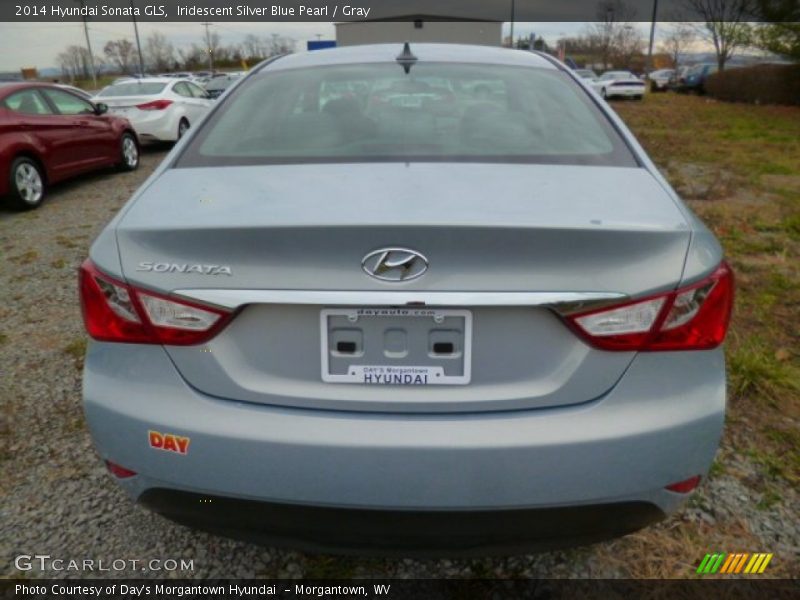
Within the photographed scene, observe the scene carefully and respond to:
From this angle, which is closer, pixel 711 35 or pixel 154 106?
pixel 154 106

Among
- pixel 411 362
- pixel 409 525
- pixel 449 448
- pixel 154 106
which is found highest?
pixel 411 362

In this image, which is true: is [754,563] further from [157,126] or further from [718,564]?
[157,126]

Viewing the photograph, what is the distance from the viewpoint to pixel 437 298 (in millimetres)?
1389

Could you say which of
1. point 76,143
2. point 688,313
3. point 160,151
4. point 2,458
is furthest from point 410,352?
point 160,151

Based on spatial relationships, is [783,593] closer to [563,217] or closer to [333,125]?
[563,217]

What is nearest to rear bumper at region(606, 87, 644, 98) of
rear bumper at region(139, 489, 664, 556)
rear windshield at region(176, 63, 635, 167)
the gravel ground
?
rear windshield at region(176, 63, 635, 167)

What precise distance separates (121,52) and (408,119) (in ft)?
224

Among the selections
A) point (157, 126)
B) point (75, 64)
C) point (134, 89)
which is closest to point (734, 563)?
point (157, 126)

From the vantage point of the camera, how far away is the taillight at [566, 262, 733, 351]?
143 centimetres

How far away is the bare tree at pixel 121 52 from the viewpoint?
60094 millimetres

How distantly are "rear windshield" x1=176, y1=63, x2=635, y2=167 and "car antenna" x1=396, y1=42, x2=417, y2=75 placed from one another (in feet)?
0.08

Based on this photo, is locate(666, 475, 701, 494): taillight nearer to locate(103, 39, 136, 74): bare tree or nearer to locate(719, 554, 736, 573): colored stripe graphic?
locate(719, 554, 736, 573): colored stripe graphic

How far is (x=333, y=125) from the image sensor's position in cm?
221

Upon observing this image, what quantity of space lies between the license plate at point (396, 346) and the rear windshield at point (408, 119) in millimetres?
658
